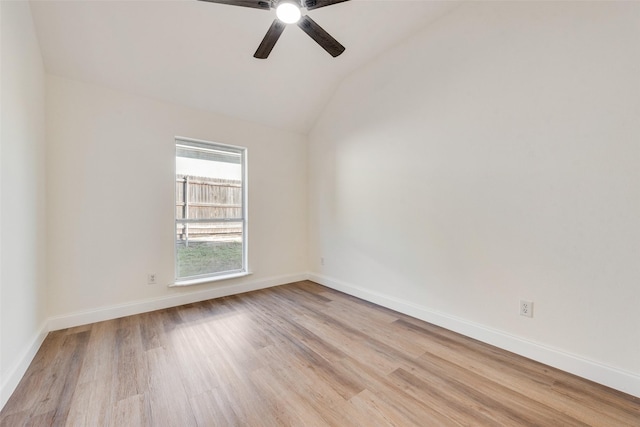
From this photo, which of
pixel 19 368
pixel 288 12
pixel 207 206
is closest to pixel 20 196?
pixel 19 368

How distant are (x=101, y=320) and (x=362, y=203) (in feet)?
10.3

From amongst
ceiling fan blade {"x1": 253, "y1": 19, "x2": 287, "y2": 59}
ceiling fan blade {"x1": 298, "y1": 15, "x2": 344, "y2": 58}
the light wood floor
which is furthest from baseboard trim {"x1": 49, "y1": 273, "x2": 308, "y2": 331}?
ceiling fan blade {"x1": 298, "y1": 15, "x2": 344, "y2": 58}

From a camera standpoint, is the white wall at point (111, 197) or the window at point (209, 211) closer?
the white wall at point (111, 197)

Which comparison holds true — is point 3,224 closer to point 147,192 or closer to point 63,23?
point 147,192

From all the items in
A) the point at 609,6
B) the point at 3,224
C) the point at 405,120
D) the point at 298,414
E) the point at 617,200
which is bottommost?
the point at 298,414

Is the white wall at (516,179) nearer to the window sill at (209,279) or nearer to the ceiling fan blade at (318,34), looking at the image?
the ceiling fan blade at (318,34)

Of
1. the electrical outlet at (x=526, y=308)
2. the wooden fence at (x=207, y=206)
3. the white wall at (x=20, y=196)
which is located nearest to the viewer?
the white wall at (x=20, y=196)

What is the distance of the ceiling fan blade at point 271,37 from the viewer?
1879 mm

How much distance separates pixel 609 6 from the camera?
1674 mm

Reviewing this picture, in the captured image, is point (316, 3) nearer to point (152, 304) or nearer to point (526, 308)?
point (526, 308)

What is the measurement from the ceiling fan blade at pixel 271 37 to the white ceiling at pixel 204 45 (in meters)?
0.55

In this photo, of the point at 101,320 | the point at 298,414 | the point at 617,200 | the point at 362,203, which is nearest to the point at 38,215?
the point at 101,320

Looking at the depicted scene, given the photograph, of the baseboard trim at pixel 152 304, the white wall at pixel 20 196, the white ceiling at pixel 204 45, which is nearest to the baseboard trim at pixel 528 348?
the baseboard trim at pixel 152 304

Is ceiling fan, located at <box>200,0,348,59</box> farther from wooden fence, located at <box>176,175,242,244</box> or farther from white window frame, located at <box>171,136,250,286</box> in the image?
wooden fence, located at <box>176,175,242,244</box>
